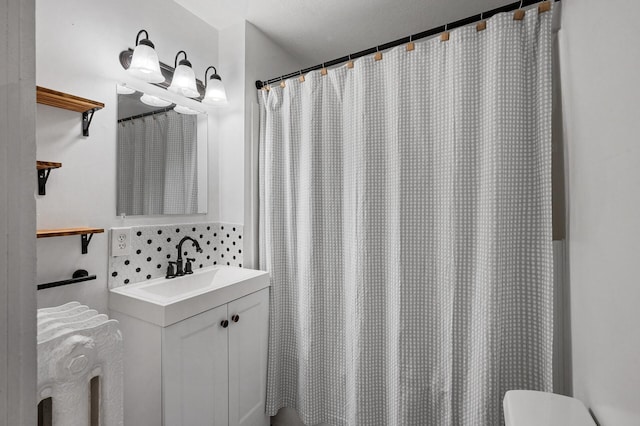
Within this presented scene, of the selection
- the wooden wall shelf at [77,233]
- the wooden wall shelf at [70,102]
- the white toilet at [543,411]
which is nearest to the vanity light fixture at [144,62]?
the wooden wall shelf at [70,102]

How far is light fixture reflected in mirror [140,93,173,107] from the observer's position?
156cm

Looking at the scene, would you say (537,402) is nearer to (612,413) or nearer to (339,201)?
(612,413)

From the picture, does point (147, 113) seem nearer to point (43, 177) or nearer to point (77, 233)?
point (43, 177)

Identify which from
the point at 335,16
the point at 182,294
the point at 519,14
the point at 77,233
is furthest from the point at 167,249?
the point at 519,14

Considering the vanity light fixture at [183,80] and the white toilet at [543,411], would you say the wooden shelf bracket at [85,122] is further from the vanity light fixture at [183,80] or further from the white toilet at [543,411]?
the white toilet at [543,411]

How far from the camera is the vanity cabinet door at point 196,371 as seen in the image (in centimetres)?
121

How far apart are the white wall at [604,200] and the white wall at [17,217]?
101 cm

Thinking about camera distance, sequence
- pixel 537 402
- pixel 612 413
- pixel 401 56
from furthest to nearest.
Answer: pixel 401 56 → pixel 537 402 → pixel 612 413

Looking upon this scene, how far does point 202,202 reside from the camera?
190cm

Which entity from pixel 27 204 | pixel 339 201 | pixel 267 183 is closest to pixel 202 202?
pixel 267 183

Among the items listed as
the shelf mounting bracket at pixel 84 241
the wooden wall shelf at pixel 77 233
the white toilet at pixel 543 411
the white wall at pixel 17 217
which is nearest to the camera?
the white wall at pixel 17 217

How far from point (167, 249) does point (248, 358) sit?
78 cm

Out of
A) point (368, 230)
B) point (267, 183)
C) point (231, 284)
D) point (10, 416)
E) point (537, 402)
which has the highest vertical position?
point (267, 183)

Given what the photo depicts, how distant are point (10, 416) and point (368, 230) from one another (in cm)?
132
